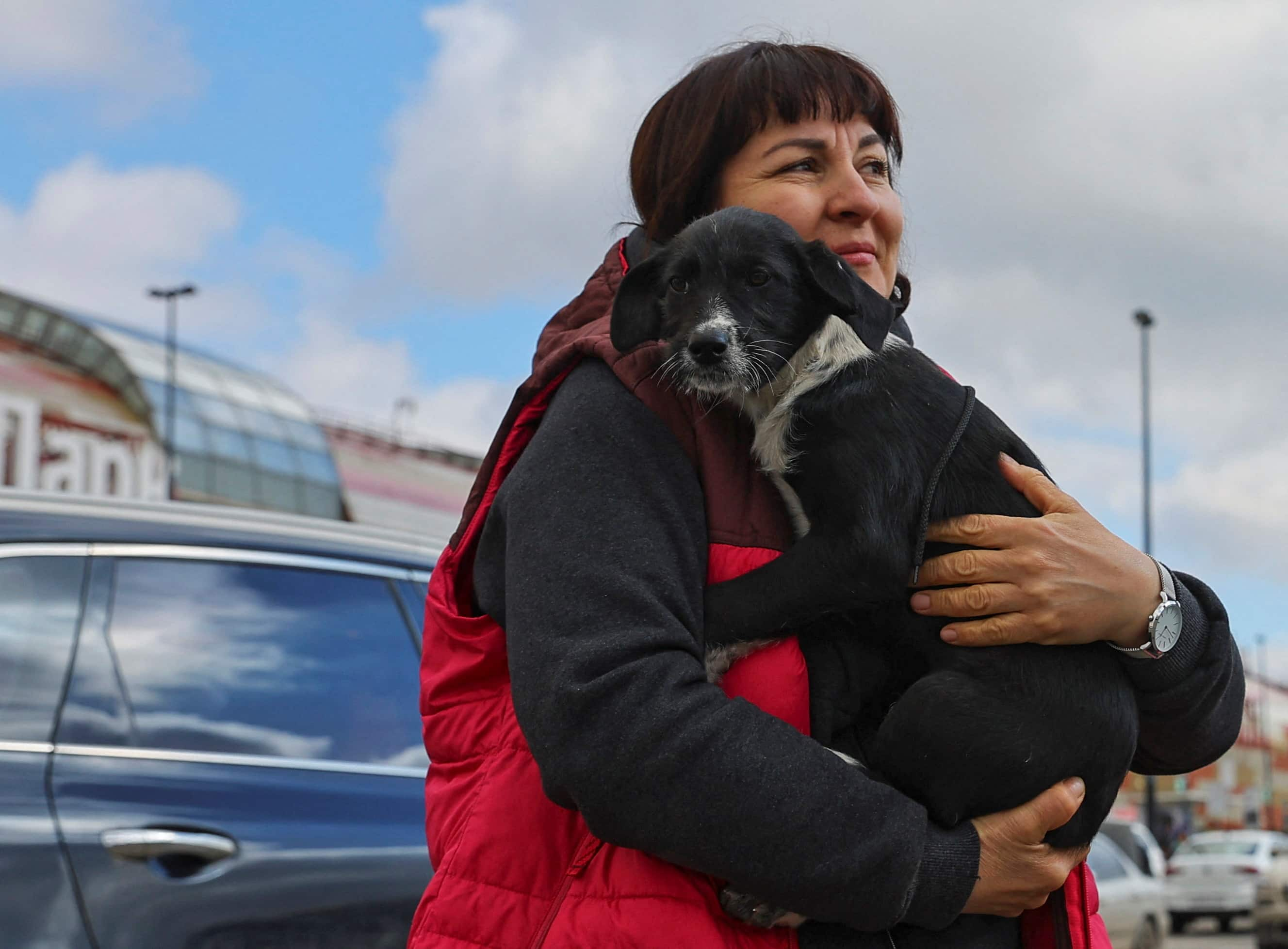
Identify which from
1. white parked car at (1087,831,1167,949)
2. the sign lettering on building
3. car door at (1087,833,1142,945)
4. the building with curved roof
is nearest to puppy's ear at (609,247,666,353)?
white parked car at (1087,831,1167,949)

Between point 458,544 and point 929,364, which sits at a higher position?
point 929,364

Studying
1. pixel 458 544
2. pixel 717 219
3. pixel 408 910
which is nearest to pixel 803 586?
pixel 458 544

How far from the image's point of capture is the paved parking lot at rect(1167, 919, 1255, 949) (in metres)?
20.7

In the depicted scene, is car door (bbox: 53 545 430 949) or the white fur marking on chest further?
car door (bbox: 53 545 430 949)

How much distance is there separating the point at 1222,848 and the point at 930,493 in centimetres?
2964

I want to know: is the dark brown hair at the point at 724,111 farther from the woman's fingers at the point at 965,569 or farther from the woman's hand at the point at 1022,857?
the woman's hand at the point at 1022,857

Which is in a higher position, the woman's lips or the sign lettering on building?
the sign lettering on building

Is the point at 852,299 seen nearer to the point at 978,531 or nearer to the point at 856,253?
the point at 856,253

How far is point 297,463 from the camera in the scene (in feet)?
130

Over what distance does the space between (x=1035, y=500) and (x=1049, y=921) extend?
0.71 m

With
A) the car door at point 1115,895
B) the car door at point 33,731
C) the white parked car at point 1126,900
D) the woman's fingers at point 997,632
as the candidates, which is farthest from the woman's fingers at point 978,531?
the car door at point 1115,895

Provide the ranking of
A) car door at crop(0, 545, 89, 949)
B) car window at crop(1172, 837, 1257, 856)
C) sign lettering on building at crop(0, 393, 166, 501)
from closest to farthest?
1. car door at crop(0, 545, 89, 949)
2. car window at crop(1172, 837, 1257, 856)
3. sign lettering on building at crop(0, 393, 166, 501)

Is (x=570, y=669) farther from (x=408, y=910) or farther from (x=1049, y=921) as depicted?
(x=408, y=910)

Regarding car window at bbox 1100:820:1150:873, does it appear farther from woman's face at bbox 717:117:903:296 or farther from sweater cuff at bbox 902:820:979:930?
sweater cuff at bbox 902:820:979:930
